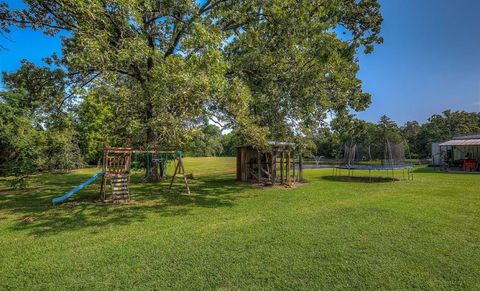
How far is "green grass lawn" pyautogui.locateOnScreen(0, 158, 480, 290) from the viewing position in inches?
145

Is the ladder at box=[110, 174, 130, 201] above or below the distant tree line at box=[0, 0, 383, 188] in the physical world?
below

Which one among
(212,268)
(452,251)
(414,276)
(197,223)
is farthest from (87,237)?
(452,251)

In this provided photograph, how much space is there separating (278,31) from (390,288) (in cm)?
1050

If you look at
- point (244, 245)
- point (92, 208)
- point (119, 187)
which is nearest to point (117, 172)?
point (119, 187)

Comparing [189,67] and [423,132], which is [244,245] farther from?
[423,132]

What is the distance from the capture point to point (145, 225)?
6387 mm

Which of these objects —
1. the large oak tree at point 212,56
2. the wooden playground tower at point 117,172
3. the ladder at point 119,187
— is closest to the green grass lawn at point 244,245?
the ladder at point 119,187

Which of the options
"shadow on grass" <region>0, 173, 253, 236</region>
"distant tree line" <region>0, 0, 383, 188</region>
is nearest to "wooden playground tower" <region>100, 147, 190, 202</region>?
"shadow on grass" <region>0, 173, 253, 236</region>

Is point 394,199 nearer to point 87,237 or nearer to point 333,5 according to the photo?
point 333,5

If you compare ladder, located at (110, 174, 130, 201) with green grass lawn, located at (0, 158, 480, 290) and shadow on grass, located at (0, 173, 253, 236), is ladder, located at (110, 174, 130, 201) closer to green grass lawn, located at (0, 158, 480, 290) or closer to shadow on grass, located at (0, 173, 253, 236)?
shadow on grass, located at (0, 173, 253, 236)

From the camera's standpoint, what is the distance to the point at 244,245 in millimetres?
4914

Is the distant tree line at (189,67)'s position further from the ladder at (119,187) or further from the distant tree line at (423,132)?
the distant tree line at (423,132)

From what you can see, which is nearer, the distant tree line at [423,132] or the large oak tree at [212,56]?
the large oak tree at [212,56]

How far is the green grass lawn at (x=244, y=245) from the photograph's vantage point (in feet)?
12.1
